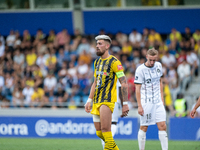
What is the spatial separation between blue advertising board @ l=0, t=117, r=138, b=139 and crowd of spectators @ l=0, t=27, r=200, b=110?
1039 mm

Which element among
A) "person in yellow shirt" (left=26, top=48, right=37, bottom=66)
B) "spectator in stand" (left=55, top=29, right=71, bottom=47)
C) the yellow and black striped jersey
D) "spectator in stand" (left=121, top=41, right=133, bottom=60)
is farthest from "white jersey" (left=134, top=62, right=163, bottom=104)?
"spectator in stand" (left=55, top=29, right=71, bottom=47)

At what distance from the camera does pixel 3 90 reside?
16797 millimetres

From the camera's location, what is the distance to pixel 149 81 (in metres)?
8.16

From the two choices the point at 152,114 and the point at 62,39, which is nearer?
the point at 152,114

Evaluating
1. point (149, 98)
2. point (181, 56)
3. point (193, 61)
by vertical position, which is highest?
point (181, 56)

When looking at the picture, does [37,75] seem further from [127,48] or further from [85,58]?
[127,48]

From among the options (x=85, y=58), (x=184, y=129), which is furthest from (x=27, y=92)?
(x=184, y=129)

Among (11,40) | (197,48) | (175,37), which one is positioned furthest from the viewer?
(11,40)

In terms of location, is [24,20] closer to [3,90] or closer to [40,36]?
[40,36]

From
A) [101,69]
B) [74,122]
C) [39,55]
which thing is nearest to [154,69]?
[101,69]

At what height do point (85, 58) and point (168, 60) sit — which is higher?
point (85, 58)

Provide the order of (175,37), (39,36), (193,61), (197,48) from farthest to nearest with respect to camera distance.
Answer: (39,36)
(175,37)
(197,48)
(193,61)

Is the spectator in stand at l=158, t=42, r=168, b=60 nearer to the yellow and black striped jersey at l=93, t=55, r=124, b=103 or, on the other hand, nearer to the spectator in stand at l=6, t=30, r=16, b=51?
the spectator in stand at l=6, t=30, r=16, b=51

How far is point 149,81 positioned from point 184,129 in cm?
537
